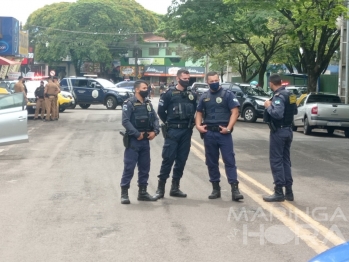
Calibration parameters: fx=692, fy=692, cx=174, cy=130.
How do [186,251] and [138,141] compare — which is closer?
[186,251]

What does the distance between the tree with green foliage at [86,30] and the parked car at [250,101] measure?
140 ft

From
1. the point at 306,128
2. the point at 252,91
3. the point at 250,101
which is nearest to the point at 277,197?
the point at 306,128

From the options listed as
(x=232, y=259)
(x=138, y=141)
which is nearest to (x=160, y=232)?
(x=232, y=259)

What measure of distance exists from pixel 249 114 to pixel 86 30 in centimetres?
4436

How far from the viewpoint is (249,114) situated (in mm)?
30625

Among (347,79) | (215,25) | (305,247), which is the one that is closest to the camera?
(305,247)

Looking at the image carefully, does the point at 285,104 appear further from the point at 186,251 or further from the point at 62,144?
the point at 62,144

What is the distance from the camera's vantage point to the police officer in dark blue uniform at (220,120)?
9.60 m

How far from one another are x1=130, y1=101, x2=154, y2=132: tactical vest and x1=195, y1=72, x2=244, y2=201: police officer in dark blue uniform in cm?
70

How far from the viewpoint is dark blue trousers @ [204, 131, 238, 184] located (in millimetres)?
9641

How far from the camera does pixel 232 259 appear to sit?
6.51 meters

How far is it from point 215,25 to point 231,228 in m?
25.9

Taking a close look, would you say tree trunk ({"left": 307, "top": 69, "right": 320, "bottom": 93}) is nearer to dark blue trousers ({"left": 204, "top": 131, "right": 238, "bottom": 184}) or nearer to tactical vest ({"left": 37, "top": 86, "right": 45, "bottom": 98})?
tactical vest ({"left": 37, "top": 86, "right": 45, "bottom": 98})

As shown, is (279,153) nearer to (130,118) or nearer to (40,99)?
(130,118)
